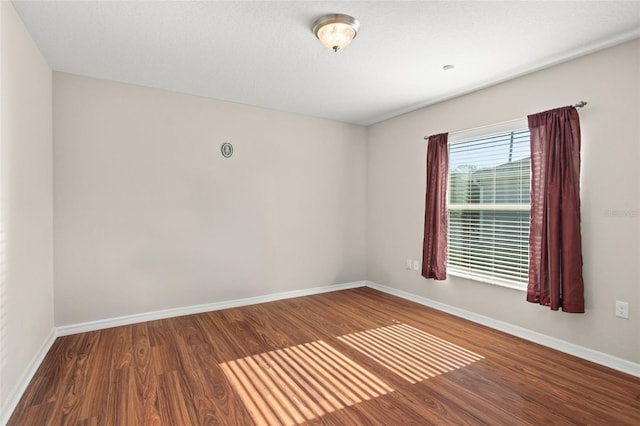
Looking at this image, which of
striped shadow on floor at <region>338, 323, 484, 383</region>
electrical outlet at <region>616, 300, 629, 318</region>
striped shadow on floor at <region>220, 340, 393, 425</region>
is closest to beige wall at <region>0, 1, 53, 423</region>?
striped shadow on floor at <region>220, 340, 393, 425</region>

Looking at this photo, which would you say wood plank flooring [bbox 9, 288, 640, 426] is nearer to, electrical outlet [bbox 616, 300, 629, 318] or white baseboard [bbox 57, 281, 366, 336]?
white baseboard [bbox 57, 281, 366, 336]

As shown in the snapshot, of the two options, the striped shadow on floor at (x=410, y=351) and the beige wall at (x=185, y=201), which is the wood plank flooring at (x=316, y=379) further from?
the beige wall at (x=185, y=201)

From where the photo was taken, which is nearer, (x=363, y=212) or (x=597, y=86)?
(x=597, y=86)

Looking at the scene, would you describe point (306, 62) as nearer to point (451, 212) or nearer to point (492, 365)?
point (451, 212)

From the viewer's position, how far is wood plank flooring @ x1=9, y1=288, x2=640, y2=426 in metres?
1.93

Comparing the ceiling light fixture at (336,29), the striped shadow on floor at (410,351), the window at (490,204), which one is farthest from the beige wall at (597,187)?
the ceiling light fixture at (336,29)

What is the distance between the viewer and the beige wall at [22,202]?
1940mm

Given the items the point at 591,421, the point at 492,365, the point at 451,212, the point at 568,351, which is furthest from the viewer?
the point at 451,212

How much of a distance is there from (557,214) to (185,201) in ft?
12.0

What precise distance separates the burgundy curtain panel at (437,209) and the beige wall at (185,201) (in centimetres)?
140

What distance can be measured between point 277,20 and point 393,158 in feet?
9.11

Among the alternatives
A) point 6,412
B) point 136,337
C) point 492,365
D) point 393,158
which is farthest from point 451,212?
point 6,412

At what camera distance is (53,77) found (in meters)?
3.03

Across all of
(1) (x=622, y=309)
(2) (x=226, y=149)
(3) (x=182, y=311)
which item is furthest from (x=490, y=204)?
(3) (x=182, y=311)
